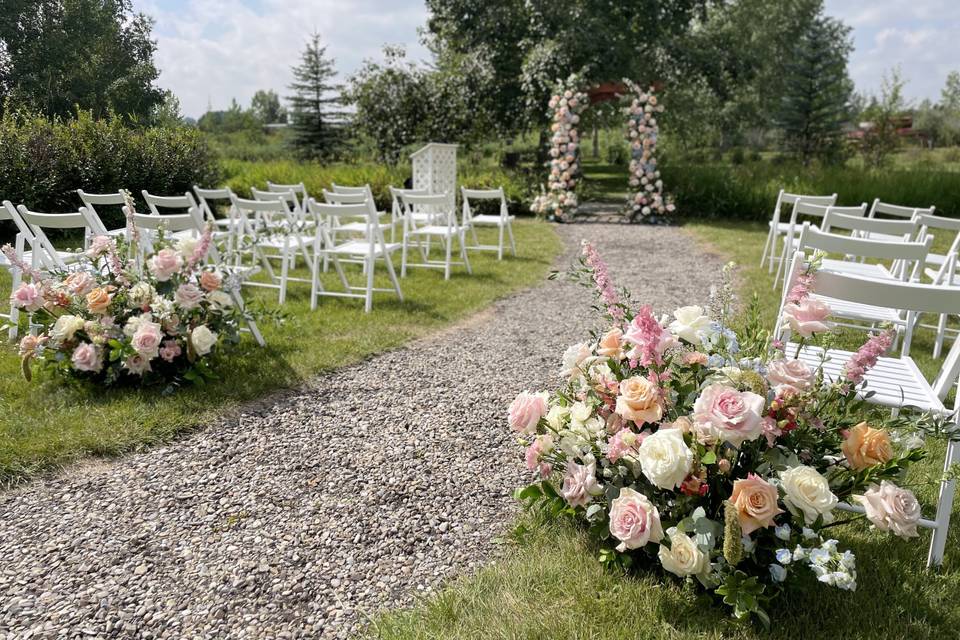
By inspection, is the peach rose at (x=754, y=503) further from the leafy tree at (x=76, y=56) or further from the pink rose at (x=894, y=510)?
the leafy tree at (x=76, y=56)

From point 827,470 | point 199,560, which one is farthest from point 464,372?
point 827,470

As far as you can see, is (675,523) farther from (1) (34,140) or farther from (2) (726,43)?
(2) (726,43)

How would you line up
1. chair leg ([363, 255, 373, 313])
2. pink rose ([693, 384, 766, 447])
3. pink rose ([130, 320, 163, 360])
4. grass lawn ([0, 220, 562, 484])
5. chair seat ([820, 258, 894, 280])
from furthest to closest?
chair leg ([363, 255, 373, 313]), chair seat ([820, 258, 894, 280]), pink rose ([130, 320, 163, 360]), grass lawn ([0, 220, 562, 484]), pink rose ([693, 384, 766, 447])

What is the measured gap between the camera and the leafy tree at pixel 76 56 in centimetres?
573

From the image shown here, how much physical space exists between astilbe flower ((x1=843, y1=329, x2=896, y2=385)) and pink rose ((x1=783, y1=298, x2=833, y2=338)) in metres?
0.12

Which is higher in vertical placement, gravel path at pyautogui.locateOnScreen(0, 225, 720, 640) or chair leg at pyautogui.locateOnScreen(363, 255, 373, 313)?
chair leg at pyautogui.locateOnScreen(363, 255, 373, 313)

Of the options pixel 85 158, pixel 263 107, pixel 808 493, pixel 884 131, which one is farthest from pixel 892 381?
pixel 884 131

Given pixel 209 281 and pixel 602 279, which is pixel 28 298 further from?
pixel 602 279

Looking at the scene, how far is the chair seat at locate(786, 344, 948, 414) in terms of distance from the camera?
240cm

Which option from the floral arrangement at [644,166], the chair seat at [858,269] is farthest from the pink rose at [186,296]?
the floral arrangement at [644,166]

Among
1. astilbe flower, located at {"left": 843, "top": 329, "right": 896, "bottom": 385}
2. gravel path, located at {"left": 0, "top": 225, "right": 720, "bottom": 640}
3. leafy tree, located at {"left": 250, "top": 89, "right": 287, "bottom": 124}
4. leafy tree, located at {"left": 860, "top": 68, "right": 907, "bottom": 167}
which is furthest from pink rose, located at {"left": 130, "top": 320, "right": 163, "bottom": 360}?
leafy tree, located at {"left": 860, "top": 68, "right": 907, "bottom": 167}

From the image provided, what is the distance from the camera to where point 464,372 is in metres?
4.24

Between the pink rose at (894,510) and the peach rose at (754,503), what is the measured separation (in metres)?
0.28

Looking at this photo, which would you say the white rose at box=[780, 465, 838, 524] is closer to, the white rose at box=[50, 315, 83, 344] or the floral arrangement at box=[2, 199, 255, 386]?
the floral arrangement at box=[2, 199, 255, 386]
